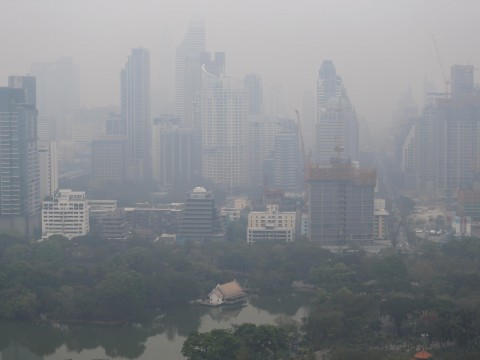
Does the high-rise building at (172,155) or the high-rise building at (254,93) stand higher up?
the high-rise building at (254,93)

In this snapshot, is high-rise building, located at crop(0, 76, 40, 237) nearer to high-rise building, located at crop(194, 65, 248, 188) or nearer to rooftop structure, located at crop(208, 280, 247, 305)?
rooftop structure, located at crop(208, 280, 247, 305)

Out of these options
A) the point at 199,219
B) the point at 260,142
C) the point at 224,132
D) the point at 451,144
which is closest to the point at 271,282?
the point at 199,219

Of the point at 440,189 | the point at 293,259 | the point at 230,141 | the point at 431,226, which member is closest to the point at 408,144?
the point at 440,189

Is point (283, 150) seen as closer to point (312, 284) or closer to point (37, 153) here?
point (37, 153)

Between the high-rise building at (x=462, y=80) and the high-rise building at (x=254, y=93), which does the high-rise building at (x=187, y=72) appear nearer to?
the high-rise building at (x=254, y=93)

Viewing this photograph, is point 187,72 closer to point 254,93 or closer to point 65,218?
point 254,93

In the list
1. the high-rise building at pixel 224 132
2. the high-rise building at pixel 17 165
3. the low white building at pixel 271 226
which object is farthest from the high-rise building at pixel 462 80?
the high-rise building at pixel 17 165
